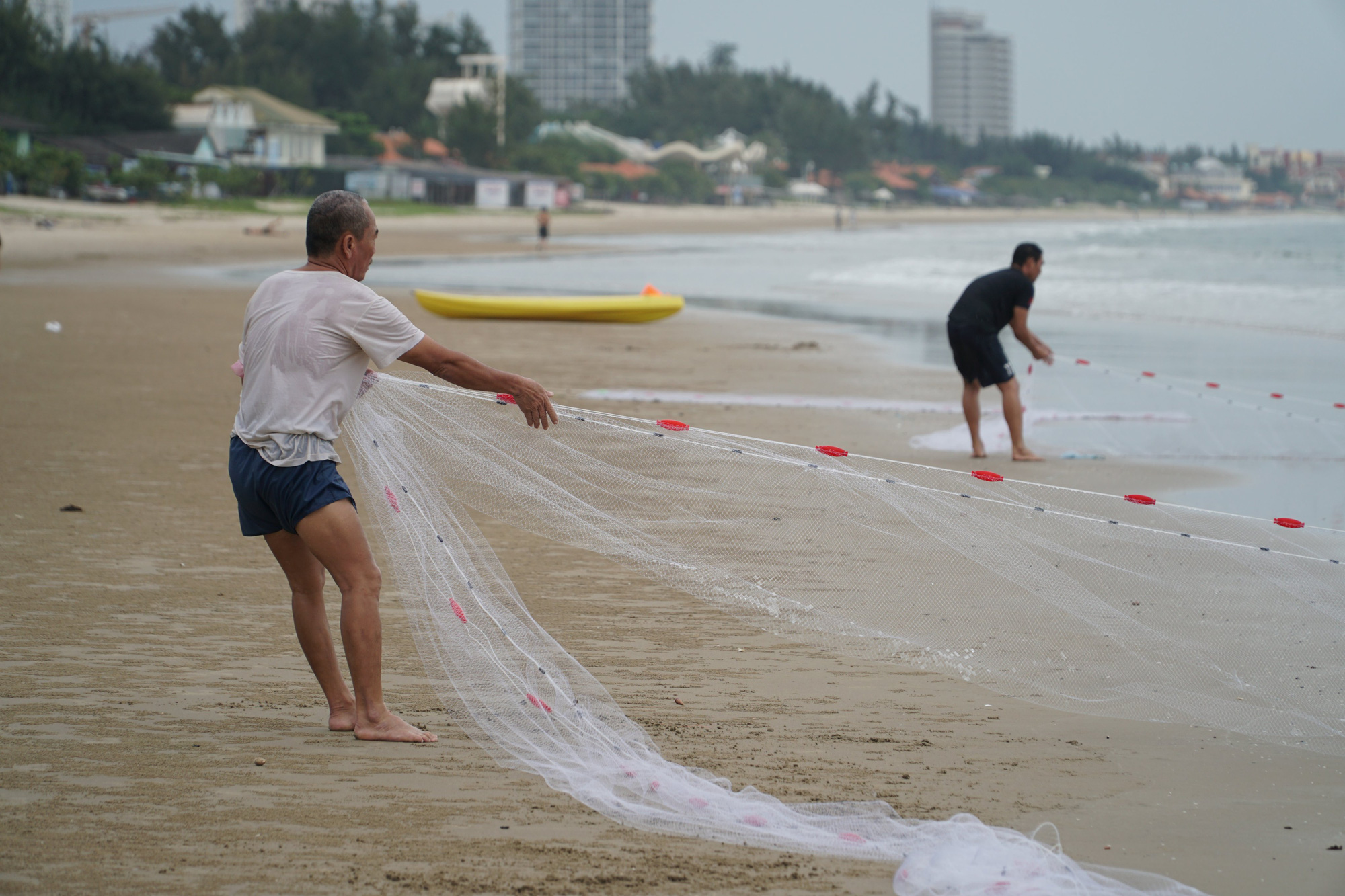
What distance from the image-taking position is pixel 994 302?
29.5 feet

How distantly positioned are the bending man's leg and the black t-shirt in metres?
6.15

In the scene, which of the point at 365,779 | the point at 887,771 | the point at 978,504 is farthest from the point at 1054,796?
the point at 365,779

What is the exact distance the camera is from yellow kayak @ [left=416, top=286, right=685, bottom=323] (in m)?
18.1

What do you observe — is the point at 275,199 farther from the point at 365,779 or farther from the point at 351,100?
the point at 365,779

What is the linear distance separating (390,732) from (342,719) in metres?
0.21

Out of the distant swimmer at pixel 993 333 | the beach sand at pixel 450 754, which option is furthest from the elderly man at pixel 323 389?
the distant swimmer at pixel 993 333

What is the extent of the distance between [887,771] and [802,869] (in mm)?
682

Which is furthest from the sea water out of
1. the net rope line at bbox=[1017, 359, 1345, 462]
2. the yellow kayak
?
the yellow kayak

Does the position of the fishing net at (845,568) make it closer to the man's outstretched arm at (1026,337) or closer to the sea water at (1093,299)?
the sea water at (1093,299)

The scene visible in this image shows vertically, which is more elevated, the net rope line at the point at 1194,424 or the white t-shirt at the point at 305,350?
the white t-shirt at the point at 305,350

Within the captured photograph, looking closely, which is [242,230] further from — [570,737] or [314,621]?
[570,737]

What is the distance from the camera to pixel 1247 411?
33.0 feet

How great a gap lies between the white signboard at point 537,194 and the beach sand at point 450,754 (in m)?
71.4

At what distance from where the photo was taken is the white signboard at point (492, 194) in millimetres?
75562
